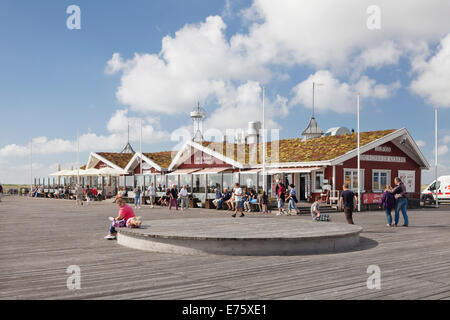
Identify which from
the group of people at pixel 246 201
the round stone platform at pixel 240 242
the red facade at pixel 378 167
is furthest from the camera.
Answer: the red facade at pixel 378 167

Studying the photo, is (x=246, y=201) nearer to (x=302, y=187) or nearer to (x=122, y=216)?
(x=302, y=187)

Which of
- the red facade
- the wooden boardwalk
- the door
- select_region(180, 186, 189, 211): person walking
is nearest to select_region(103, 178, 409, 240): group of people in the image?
select_region(180, 186, 189, 211): person walking

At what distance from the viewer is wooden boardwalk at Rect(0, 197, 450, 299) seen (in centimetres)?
591

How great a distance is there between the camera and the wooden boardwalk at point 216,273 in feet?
19.4

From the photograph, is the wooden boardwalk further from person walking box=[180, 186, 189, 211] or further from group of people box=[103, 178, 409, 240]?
person walking box=[180, 186, 189, 211]

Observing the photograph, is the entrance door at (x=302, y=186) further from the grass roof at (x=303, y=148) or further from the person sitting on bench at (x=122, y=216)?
the person sitting on bench at (x=122, y=216)

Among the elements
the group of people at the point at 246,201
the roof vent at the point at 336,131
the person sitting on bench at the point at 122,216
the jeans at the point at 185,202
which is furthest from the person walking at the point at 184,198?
the roof vent at the point at 336,131

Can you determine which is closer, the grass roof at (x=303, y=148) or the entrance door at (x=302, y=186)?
the grass roof at (x=303, y=148)

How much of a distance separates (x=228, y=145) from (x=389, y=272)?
92.1 feet

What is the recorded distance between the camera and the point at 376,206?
2655 centimetres

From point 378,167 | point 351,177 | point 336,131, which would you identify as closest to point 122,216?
point 351,177

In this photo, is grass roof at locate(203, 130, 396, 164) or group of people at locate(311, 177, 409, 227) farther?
grass roof at locate(203, 130, 396, 164)
